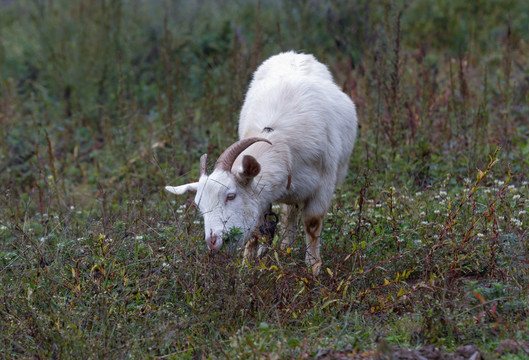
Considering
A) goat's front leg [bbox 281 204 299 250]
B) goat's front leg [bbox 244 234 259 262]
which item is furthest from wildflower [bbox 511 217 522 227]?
goat's front leg [bbox 244 234 259 262]

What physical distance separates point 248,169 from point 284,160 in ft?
1.32

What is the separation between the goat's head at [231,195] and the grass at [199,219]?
23 centimetres

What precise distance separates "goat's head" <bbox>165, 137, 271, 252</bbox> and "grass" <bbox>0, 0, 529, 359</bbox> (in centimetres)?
23

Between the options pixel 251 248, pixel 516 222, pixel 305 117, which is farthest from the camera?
pixel 251 248

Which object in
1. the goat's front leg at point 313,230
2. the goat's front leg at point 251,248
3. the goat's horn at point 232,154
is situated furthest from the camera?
the goat's front leg at point 251,248

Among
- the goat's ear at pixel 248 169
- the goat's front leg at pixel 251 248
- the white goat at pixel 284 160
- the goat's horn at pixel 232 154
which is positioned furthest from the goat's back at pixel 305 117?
the goat's front leg at pixel 251 248

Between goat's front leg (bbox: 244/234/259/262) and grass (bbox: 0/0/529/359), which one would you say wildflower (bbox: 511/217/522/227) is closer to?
grass (bbox: 0/0/529/359)

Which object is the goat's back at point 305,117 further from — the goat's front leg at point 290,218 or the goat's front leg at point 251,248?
the goat's front leg at point 251,248

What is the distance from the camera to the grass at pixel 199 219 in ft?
12.8

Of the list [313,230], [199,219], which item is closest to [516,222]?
[313,230]

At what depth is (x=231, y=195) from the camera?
4.78 meters

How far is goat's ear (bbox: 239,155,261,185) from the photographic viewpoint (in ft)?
15.4

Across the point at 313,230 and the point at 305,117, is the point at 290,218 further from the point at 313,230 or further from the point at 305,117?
the point at 305,117

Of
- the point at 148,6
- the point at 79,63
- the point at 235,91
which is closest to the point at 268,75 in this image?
the point at 235,91
